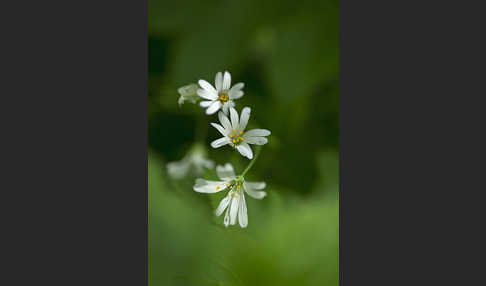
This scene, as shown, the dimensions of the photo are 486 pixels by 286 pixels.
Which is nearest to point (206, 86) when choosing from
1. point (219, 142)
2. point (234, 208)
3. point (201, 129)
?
point (219, 142)

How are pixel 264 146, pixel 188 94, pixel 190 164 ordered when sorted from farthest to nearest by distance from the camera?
pixel 190 164, pixel 264 146, pixel 188 94

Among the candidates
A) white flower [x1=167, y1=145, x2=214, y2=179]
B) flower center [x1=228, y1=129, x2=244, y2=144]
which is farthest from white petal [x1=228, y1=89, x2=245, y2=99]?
white flower [x1=167, y1=145, x2=214, y2=179]

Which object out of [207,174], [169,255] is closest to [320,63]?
[207,174]

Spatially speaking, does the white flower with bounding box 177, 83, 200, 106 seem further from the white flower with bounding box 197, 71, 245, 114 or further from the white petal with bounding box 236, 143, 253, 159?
the white petal with bounding box 236, 143, 253, 159

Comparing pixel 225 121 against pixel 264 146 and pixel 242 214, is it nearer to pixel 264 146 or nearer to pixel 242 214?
pixel 242 214

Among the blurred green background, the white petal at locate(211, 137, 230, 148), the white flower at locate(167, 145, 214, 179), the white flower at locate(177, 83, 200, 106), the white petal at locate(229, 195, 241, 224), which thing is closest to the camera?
the white petal at locate(211, 137, 230, 148)

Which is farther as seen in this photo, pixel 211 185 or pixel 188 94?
pixel 188 94
